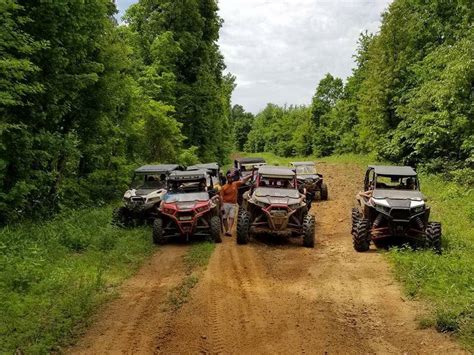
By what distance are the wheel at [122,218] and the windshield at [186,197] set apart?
2.02 metres

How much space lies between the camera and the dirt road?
716 cm

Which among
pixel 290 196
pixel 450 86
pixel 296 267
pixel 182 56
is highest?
pixel 182 56

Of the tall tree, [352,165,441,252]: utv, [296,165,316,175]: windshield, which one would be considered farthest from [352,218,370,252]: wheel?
the tall tree

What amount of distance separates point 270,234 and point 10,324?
370 inches

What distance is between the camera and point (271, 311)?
854cm

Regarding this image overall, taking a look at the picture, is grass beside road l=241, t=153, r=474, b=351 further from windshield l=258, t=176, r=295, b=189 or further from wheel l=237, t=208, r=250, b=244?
windshield l=258, t=176, r=295, b=189

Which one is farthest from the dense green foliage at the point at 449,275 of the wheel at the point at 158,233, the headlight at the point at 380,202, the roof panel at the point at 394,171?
the wheel at the point at 158,233

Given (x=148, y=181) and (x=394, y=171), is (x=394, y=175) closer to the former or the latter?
(x=394, y=171)

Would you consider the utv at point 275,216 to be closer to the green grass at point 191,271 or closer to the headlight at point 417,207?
the green grass at point 191,271

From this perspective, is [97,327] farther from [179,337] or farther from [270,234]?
[270,234]

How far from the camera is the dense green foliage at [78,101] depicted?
504 inches

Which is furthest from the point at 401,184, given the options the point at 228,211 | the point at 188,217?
the point at 188,217

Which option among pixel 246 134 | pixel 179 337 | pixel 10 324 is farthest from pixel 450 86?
pixel 246 134

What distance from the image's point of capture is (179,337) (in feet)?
24.2
